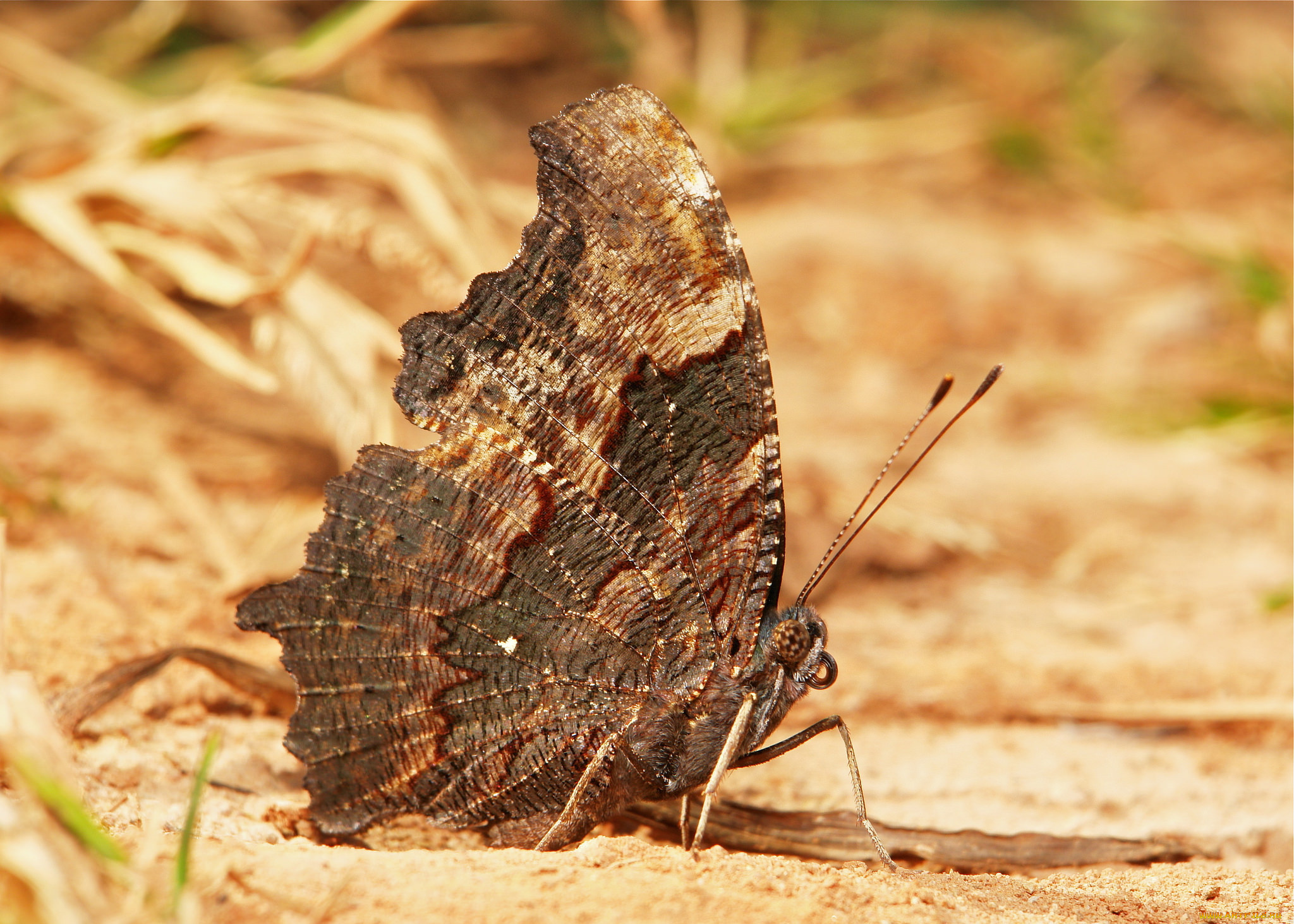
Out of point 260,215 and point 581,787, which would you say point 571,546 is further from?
point 260,215

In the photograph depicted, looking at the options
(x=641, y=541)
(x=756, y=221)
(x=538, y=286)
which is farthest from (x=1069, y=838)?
(x=756, y=221)

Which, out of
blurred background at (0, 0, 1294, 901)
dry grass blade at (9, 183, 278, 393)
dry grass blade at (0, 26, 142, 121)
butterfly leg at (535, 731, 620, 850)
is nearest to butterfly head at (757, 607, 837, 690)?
butterfly leg at (535, 731, 620, 850)

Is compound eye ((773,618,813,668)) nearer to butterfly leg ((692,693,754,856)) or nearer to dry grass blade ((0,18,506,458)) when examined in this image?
butterfly leg ((692,693,754,856))

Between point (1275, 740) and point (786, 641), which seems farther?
point (1275, 740)

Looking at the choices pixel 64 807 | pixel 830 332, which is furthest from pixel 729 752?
pixel 830 332

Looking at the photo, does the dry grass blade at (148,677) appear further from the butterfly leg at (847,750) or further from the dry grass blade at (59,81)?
the dry grass blade at (59,81)

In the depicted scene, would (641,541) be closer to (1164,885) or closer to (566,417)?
(566,417)

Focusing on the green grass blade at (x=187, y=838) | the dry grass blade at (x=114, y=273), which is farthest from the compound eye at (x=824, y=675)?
the dry grass blade at (x=114, y=273)
